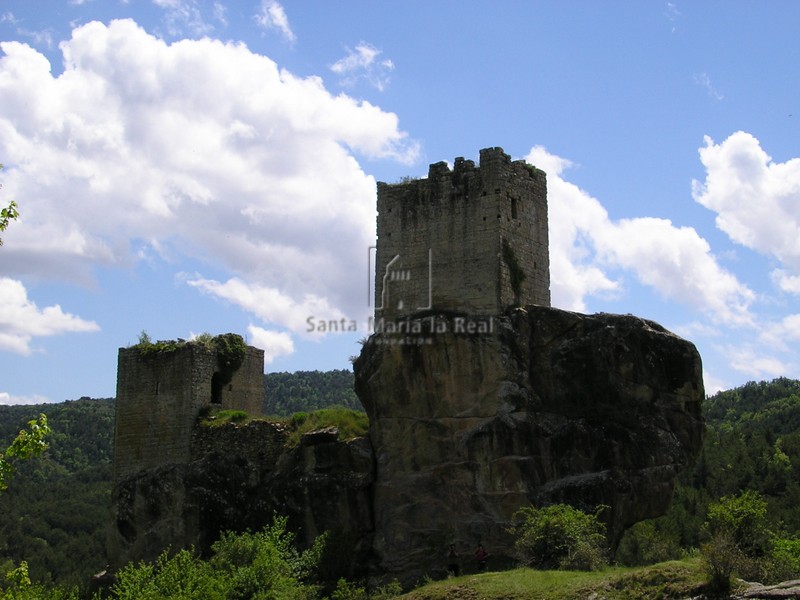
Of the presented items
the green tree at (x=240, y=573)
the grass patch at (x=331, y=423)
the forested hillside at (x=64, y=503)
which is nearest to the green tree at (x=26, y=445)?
the green tree at (x=240, y=573)

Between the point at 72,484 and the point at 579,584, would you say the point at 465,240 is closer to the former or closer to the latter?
the point at 579,584

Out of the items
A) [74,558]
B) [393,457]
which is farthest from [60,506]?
[393,457]

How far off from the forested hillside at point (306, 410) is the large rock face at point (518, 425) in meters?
16.3

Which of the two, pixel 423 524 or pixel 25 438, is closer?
pixel 25 438

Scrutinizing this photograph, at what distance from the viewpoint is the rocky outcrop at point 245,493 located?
29.2 m

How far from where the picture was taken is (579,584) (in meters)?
20.8

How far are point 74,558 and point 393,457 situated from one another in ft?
185

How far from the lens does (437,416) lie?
28.3 meters

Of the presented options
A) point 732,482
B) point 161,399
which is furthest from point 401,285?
point 732,482

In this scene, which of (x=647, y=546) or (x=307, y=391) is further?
(x=307, y=391)

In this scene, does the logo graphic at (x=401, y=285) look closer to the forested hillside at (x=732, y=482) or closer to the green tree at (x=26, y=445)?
the green tree at (x=26, y=445)

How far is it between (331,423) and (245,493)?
134 inches

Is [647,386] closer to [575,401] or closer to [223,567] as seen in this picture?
[575,401]

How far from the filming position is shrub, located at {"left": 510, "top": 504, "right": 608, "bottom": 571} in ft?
75.4
